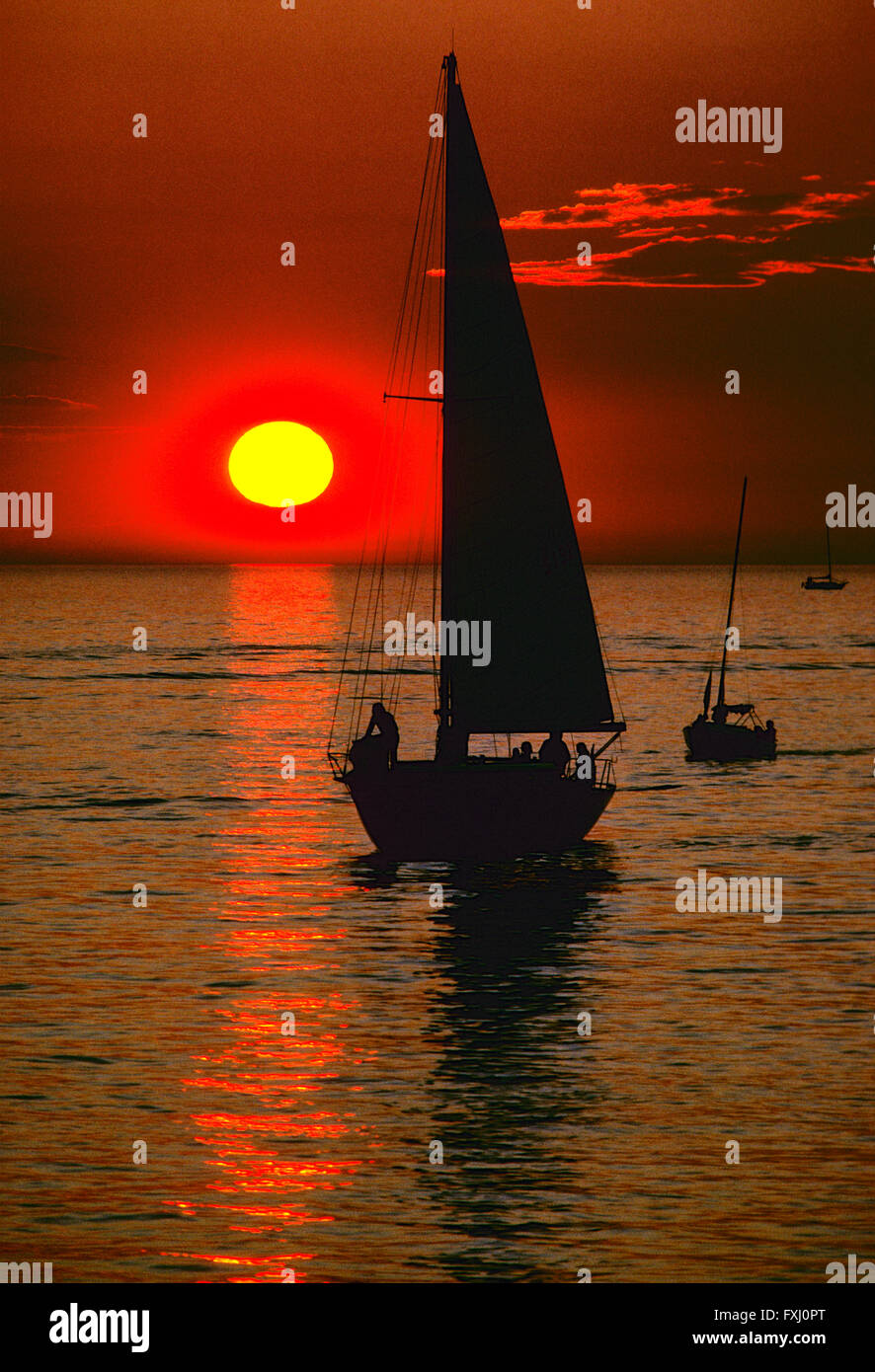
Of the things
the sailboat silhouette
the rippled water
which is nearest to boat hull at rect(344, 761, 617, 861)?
the sailboat silhouette

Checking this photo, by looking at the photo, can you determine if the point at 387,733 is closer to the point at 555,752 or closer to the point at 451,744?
the point at 451,744

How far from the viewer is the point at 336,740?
83188mm

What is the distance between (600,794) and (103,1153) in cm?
2030

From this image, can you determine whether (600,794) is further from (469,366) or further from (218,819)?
(218,819)

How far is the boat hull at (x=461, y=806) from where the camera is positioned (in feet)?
119

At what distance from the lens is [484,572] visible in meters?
36.7

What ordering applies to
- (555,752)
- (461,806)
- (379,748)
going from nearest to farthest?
(379,748) < (461,806) < (555,752)

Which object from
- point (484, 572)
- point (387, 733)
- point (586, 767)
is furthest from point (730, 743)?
point (387, 733)

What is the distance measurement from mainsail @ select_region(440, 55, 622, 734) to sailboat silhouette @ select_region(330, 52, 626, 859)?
0.02m

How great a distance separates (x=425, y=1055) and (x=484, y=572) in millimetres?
14926

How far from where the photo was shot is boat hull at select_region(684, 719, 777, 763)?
70.4 metres

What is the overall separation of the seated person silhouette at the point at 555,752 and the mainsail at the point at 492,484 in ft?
1.12

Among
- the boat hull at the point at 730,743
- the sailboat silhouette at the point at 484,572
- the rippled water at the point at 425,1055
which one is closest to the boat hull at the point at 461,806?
the sailboat silhouette at the point at 484,572

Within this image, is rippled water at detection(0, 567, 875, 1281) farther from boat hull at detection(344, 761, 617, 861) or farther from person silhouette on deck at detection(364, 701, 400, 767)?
person silhouette on deck at detection(364, 701, 400, 767)
